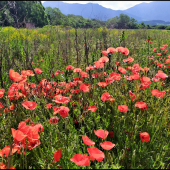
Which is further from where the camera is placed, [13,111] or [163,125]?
[13,111]

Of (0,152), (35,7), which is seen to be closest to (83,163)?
(0,152)

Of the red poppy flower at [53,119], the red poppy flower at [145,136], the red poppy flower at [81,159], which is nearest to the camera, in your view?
the red poppy flower at [81,159]

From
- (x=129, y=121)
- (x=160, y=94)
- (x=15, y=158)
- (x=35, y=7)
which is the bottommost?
(x=15, y=158)

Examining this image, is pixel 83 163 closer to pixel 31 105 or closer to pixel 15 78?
pixel 31 105

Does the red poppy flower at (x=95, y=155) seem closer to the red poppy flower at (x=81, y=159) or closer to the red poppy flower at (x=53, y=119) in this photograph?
the red poppy flower at (x=81, y=159)

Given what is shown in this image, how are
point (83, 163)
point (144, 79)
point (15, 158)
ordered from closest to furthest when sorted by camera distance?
point (83, 163)
point (15, 158)
point (144, 79)

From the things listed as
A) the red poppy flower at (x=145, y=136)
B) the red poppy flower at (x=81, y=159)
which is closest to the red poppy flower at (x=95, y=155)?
the red poppy flower at (x=81, y=159)

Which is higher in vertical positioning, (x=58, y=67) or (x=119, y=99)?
(x=58, y=67)

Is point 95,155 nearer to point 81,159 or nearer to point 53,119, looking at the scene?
point 81,159

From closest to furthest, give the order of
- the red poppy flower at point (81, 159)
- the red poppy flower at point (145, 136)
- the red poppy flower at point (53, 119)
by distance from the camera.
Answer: the red poppy flower at point (81, 159) < the red poppy flower at point (145, 136) < the red poppy flower at point (53, 119)

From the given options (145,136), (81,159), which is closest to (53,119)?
(81,159)

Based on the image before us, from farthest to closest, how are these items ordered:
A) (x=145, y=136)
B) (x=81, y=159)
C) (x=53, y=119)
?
(x=53, y=119), (x=145, y=136), (x=81, y=159)

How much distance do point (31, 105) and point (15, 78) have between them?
376mm

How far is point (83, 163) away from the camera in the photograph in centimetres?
73
